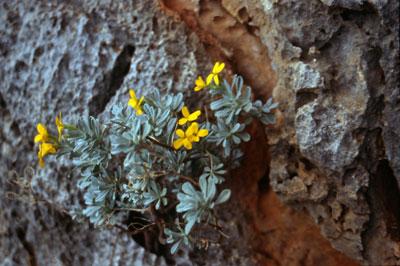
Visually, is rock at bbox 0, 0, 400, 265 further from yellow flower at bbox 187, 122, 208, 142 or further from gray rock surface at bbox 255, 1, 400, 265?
yellow flower at bbox 187, 122, 208, 142

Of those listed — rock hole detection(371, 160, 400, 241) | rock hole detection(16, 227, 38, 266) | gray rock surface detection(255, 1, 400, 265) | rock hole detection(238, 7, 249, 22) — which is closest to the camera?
gray rock surface detection(255, 1, 400, 265)

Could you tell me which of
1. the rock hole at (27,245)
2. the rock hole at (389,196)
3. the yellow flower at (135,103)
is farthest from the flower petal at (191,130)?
the rock hole at (27,245)

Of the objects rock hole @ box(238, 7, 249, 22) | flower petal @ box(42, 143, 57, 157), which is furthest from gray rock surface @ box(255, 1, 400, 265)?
flower petal @ box(42, 143, 57, 157)

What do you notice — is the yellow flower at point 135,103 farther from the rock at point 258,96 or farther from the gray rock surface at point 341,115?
the gray rock surface at point 341,115

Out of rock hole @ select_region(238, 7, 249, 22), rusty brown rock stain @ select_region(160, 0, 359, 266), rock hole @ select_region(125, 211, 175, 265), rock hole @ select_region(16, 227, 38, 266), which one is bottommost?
rock hole @ select_region(16, 227, 38, 266)

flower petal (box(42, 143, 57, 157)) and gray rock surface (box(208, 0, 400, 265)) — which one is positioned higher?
gray rock surface (box(208, 0, 400, 265))

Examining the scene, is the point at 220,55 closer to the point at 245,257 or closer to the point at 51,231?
the point at 245,257

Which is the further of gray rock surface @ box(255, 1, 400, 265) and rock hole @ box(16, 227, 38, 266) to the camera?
rock hole @ box(16, 227, 38, 266)

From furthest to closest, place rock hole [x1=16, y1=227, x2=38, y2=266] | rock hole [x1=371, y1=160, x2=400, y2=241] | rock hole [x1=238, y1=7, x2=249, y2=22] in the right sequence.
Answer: rock hole [x1=16, y1=227, x2=38, y2=266] → rock hole [x1=238, y1=7, x2=249, y2=22] → rock hole [x1=371, y1=160, x2=400, y2=241]
